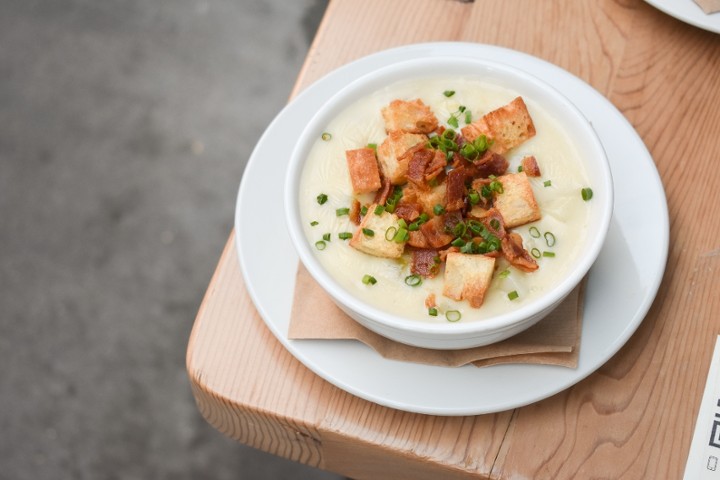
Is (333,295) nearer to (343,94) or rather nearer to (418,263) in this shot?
(418,263)

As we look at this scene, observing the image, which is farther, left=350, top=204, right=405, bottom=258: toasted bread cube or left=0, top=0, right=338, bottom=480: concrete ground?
left=0, top=0, right=338, bottom=480: concrete ground

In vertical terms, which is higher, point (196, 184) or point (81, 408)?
point (196, 184)

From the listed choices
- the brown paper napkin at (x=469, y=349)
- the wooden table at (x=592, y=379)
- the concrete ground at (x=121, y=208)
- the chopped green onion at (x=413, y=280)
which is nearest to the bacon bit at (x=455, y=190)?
the chopped green onion at (x=413, y=280)

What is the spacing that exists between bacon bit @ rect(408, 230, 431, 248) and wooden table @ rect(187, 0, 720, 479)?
311 mm

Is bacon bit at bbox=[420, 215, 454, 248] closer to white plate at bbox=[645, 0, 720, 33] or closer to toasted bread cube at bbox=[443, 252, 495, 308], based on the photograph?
toasted bread cube at bbox=[443, 252, 495, 308]

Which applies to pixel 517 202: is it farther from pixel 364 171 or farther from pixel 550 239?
pixel 364 171

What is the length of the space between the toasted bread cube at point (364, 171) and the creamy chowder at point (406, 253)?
31 millimetres

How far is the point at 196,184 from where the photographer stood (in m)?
2.89

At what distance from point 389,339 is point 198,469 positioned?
1.38 m

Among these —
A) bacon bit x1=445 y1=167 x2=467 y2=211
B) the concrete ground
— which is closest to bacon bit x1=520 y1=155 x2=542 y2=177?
bacon bit x1=445 y1=167 x2=467 y2=211

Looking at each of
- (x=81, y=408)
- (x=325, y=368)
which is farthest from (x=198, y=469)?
(x=325, y=368)

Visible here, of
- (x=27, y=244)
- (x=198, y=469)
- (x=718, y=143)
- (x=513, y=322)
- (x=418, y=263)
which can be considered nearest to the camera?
(x=513, y=322)

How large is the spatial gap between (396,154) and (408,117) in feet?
0.31

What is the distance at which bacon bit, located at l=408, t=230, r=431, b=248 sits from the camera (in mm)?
1190
